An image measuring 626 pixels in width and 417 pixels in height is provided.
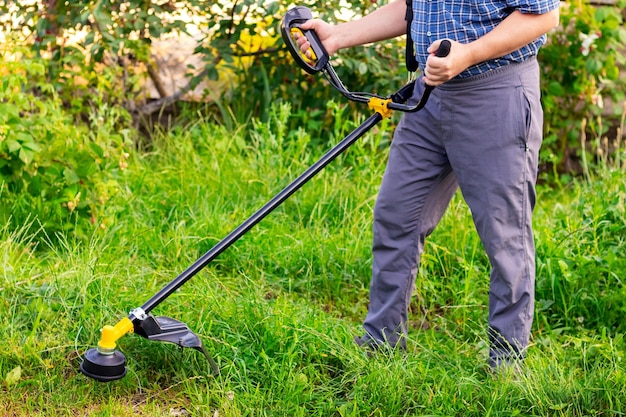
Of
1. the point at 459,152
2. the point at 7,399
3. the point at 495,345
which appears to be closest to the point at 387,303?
the point at 495,345

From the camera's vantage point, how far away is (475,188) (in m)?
2.81

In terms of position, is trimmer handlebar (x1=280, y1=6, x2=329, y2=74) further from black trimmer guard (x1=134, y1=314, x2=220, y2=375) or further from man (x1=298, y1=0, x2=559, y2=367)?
black trimmer guard (x1=134, y1=314, x2=220, y2=375)

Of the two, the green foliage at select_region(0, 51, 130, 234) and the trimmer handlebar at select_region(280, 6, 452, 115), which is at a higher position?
the trimmer handlebar at select_region(280, 6, 452, 115)

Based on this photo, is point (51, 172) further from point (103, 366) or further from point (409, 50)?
point (409, 50)

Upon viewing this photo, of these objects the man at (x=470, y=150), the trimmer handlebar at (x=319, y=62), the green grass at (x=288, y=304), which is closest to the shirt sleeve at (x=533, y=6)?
the man at (x=470, y=150)

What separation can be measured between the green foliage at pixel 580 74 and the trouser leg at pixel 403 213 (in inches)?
82.8

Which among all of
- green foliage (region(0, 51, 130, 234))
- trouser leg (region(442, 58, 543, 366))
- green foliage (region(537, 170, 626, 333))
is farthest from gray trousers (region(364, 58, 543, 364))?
green foliage (region(0, 51, 130, 234))

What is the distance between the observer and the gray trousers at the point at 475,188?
8.96 feet

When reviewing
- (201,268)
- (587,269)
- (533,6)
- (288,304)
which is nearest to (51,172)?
(288,304)

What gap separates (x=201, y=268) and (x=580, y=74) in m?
3.18

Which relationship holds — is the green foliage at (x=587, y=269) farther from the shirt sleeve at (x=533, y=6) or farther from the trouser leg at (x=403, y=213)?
the shirt sleeve at (x=533, y=6)

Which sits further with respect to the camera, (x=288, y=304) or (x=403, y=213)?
(x=288, y=304)

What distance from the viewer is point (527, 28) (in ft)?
8.39

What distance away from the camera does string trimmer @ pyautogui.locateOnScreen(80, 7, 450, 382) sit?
261 centimetres
